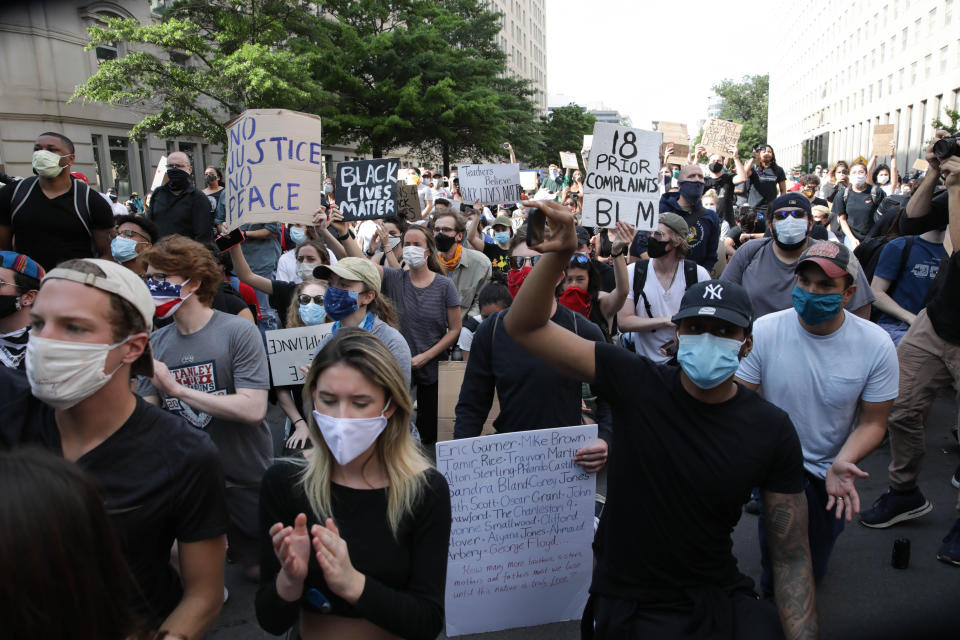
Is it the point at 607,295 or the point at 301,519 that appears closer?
the point at 301,519

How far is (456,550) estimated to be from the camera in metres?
3.26

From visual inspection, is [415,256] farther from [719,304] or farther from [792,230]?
[719,304]

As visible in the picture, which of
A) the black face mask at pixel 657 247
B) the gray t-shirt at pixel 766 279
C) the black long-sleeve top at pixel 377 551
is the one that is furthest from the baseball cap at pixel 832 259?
the black long-sleeve top at pixel 377 551

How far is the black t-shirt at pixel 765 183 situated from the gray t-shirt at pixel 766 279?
4.09 metres

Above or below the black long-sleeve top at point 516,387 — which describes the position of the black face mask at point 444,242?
above

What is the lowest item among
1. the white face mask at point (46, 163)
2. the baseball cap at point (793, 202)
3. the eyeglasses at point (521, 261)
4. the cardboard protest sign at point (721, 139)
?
the eyeglasses at point (521, 261)

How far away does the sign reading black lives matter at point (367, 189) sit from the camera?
6.98 meters

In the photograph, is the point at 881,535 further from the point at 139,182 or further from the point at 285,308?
the point at 139,182

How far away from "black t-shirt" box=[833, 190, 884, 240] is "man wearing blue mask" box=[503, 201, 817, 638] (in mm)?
9727

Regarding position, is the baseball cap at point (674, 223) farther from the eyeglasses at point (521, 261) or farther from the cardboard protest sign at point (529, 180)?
the cardboard protest sign at point (529, 180)

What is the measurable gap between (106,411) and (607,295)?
396 cm

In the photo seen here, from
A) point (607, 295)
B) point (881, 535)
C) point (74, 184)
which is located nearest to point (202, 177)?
point (74, 184)

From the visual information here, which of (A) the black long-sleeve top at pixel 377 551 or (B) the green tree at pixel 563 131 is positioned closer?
(A) the black long-sleeve top at pixel 377 551

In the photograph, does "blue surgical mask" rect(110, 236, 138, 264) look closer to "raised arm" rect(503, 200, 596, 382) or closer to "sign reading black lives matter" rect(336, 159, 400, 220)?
"sign reading black lives matter" rect(336, 159, 400, 220)
